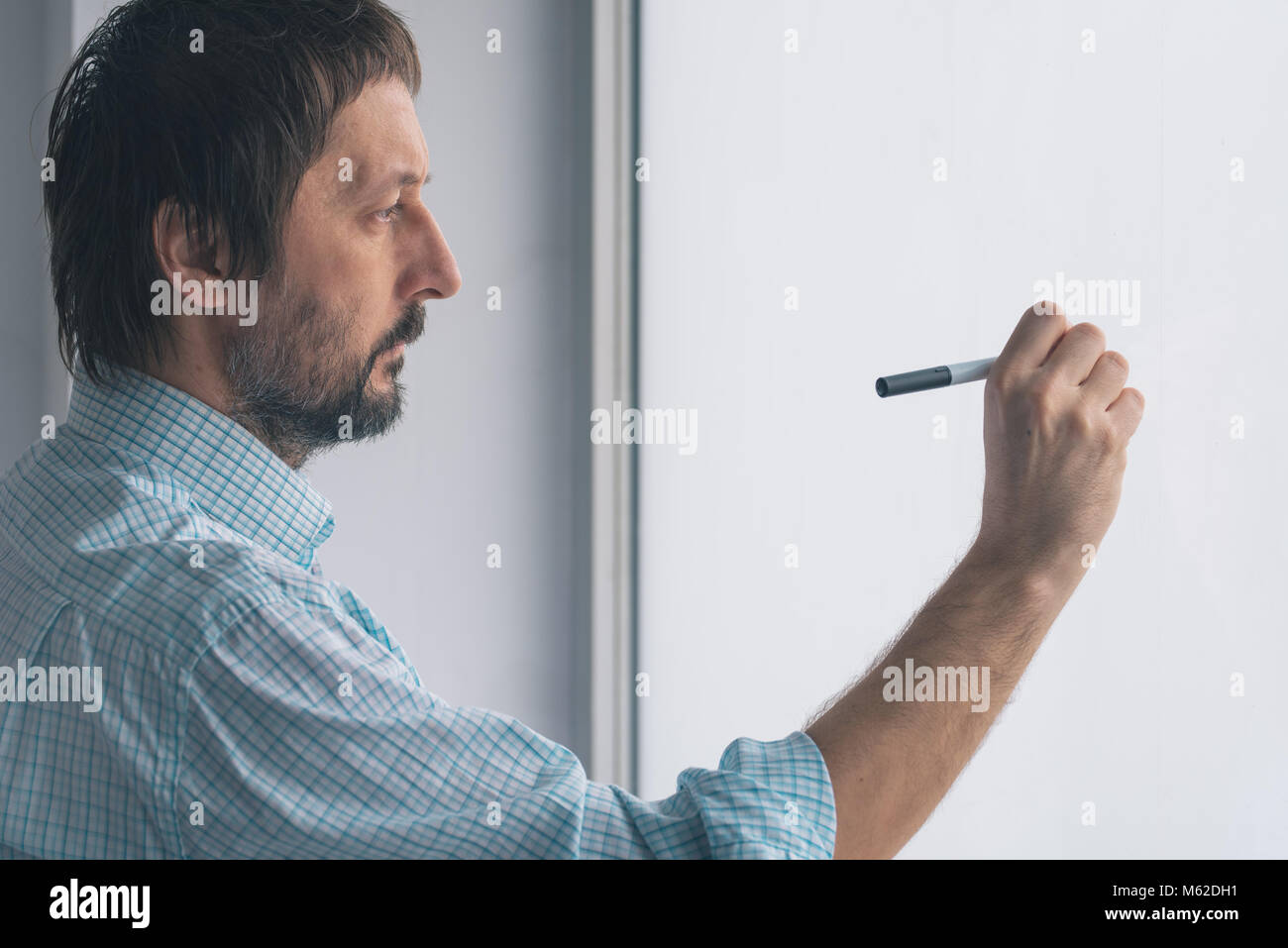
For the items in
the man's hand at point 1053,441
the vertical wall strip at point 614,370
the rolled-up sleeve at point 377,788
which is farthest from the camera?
the vertical wall strip at point 614,370

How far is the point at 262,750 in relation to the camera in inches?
19.2

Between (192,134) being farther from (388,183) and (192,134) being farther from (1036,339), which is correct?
(1036,339)

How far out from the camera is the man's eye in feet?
2.54

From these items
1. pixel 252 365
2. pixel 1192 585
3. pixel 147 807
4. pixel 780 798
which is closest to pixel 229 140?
pixel 252 365

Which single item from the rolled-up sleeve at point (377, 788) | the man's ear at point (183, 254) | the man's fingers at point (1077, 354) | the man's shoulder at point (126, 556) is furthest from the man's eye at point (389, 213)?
the man's fingers at point (1077, 354)

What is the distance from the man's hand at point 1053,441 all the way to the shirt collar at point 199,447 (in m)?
0.44

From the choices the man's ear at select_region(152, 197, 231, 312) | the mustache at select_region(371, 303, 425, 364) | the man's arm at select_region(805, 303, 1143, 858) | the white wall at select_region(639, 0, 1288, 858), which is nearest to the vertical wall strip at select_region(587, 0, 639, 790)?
the white wall at select_region(639, 0, 1288, 858)

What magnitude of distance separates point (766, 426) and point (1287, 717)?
58 centimetres

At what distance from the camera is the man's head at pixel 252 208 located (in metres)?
0.72

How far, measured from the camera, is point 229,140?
726 millimetres

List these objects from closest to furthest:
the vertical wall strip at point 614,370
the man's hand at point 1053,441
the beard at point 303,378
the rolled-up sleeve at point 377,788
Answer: the rolled-up sleeve at point 377,788
the man's hand at point 1053,441
the beard at point 303,378
the vertical wall strip at point 614,370

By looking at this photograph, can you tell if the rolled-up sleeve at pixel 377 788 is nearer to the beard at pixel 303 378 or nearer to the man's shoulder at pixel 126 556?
the man's shoulder at pixel 126 556

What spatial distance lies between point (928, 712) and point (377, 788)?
0.27m
